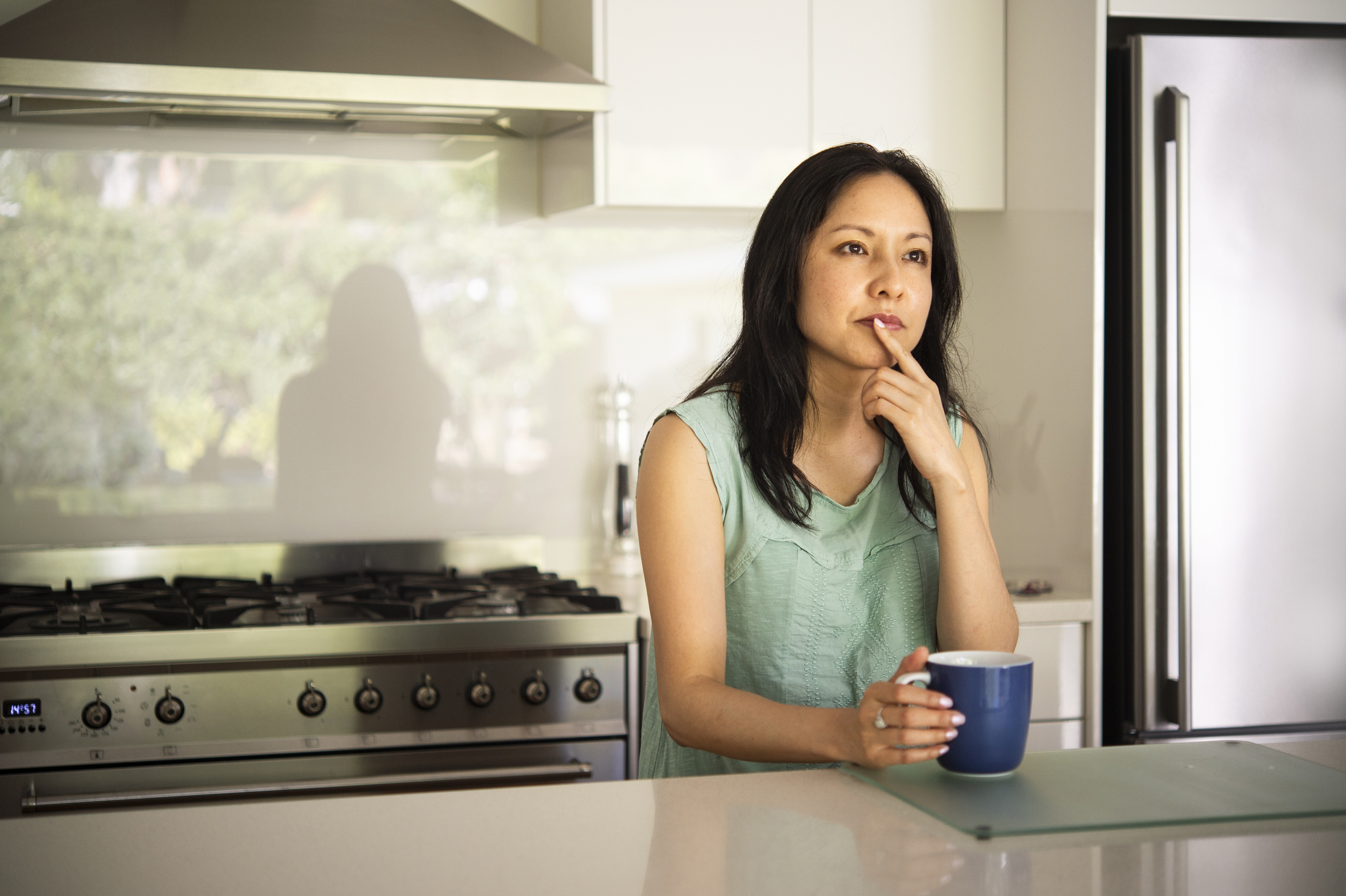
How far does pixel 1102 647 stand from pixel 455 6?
1612mm

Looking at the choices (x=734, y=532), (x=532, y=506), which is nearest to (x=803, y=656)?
(x=734, y=532)

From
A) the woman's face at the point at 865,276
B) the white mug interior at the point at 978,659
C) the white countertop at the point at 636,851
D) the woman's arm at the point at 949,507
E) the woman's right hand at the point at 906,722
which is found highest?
the woman's face at the point at 865,276

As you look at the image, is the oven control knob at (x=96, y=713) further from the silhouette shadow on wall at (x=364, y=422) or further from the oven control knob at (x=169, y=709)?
the silhouette shadow on wall at (x=364, y=422)

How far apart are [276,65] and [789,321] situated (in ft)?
3.79

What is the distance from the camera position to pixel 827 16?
7.39 feet

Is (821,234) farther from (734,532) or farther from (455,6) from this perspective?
(455,6)

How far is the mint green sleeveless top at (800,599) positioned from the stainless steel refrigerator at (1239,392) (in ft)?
3.20

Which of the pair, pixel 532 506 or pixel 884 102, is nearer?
pixel 884 102

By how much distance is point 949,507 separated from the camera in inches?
45.8

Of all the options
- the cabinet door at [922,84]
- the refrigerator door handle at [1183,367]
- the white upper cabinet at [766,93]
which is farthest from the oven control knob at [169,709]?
the refrigerator door handle at [1183,367]

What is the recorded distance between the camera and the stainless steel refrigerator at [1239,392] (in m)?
2.01

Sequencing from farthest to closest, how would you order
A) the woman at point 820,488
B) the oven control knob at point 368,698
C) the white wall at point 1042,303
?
1. the white wall at point 1042,303
2. the oven control knob at point 368,698
3. the woman at point 820,488

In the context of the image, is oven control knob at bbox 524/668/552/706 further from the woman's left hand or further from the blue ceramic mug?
the blue ceramic mug

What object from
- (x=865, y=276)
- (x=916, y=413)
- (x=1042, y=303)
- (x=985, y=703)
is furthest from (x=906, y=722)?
(x=1042, y=303)
